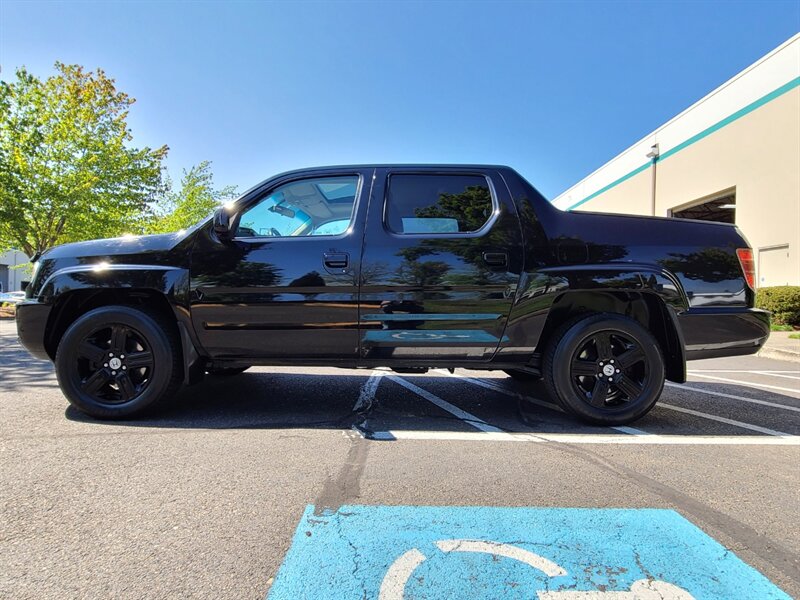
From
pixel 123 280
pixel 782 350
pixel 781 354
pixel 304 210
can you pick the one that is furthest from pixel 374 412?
pixel 782 350

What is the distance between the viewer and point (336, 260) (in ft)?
11.9

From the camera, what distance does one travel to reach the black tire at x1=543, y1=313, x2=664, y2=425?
365cm

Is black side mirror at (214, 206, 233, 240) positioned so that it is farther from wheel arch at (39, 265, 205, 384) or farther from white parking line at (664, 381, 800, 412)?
white parking line at (664, 381, 800, 412)

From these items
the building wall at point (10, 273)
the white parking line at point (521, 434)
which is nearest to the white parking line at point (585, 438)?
the white parking line at point (521, 434)

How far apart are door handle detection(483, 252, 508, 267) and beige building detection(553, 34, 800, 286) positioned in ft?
51.3

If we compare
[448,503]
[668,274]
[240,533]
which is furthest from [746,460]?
[240,533]

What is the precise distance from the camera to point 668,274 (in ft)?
11.8

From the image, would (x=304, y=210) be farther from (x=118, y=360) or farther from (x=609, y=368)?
(x=609, y=368)

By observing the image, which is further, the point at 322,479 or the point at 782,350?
the point at 782,350

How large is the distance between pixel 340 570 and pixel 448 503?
0.73 metres

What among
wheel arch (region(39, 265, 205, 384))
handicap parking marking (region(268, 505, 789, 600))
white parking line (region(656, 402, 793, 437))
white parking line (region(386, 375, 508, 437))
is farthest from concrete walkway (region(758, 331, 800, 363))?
wheel arch (region(39, 265, 205, 384))

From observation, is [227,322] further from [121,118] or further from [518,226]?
[121,118]

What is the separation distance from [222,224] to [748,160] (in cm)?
1881

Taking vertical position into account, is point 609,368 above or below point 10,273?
below
